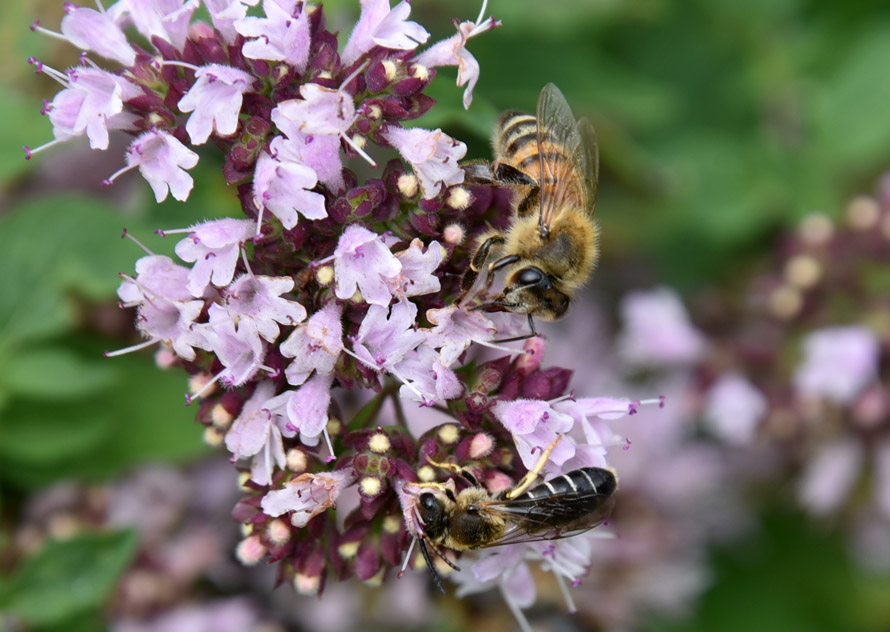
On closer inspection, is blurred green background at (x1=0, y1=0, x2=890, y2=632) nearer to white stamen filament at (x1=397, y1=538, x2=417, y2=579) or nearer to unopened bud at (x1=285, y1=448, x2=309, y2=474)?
unopened bud at (x1=285, y1=448, x2=309, y2=474)

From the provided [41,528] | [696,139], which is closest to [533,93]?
[696,139]

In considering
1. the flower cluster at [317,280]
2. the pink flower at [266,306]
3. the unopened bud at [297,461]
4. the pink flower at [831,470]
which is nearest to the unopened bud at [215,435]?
the flower cluster at [317,280]

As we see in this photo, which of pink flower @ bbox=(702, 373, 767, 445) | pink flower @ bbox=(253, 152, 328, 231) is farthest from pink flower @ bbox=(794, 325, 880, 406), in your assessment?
pink flower @ bbox=(253, 152, 328, 231)

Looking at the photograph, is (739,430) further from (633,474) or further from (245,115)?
(245,115)

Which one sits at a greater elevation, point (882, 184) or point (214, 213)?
point (882, 184)

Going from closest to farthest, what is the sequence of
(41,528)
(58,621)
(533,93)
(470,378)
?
(470,378)
(58,621)
(41,528)
(533,93)

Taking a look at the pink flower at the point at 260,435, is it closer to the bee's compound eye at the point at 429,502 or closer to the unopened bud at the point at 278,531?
the unopened bud at the point at 278,531

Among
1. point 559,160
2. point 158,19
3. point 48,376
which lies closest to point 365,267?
point 559,160

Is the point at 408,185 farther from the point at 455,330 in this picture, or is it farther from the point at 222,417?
the point at 222,417
